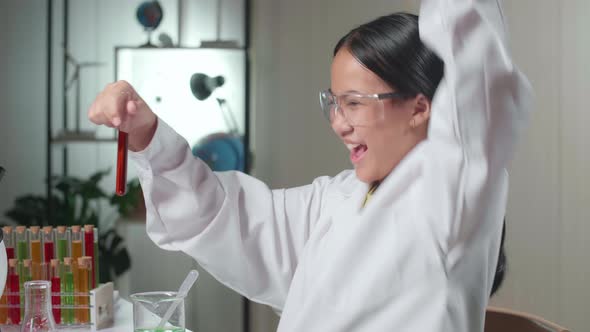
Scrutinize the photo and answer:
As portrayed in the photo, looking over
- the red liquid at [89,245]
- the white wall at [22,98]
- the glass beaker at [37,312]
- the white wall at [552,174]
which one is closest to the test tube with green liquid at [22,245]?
the red liquid at [89,245]

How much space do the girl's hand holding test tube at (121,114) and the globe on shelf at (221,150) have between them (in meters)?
2.59

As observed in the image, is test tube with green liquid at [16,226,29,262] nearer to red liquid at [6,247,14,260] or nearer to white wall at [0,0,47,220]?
red liquid at [6,247,14,260]

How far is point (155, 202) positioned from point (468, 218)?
581 mm

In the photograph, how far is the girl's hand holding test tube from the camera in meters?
1.11

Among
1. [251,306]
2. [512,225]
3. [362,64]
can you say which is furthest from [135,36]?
[362,64]

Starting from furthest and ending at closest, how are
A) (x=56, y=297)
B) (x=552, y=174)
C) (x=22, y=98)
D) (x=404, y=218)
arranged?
(x=22, y=98) → (x=552, y=174) → (x=56, y=297) → (x=404, y=218)

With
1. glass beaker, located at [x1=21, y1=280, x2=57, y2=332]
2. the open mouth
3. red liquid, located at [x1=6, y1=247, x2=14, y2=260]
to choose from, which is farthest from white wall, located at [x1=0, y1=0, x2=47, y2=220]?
the open mouth

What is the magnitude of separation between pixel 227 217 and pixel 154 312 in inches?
10.4

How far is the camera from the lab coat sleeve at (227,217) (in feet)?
4.34

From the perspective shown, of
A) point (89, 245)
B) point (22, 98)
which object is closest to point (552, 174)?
point (89, 245)

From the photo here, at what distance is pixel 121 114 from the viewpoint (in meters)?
1.17

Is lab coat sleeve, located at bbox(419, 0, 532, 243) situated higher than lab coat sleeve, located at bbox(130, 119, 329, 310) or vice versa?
lab coat sleeve, located at bbox(419, 0, 532, 243)

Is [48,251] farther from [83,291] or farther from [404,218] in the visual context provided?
[404,218]

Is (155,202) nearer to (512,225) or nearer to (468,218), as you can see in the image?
(468,218)
